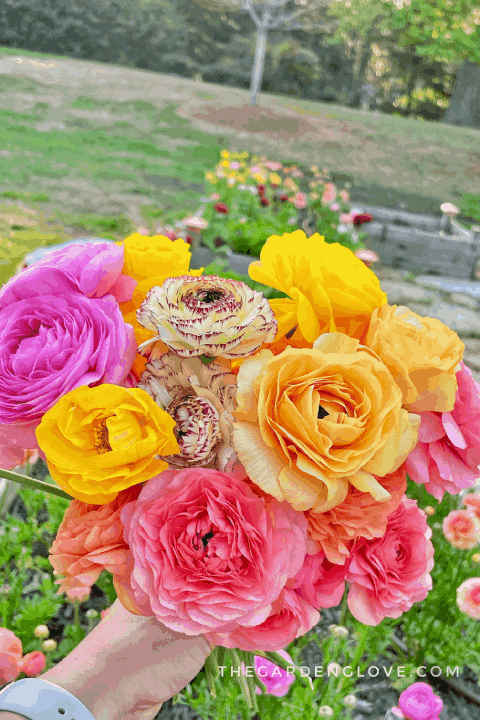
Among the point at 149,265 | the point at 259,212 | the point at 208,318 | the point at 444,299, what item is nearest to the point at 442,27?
the point at 444,299

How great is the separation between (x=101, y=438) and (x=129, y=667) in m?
0.36

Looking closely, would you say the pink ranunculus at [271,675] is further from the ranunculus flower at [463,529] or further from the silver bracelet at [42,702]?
the ranunculus flower at [463,529]

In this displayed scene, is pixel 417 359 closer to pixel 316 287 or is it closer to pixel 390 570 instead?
pixel 316 287

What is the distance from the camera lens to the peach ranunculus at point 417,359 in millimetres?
462

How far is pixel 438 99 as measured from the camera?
38.7 ft

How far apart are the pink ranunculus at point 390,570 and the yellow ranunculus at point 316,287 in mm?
229

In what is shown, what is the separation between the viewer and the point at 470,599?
0.98 m

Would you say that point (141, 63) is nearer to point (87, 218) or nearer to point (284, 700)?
point (87, 218)

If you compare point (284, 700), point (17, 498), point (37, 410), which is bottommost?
point (17, 498)

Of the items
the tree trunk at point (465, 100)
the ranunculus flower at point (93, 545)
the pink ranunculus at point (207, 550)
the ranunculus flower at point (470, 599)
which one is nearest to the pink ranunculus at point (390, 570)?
the pink ranunculus at point (207, 550)

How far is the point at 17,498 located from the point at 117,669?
38.9 inches

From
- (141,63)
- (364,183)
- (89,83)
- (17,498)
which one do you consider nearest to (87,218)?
(17,498)

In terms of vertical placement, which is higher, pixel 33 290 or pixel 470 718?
pixel 33 290

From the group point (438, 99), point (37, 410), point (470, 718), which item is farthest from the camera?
point (438, 99)
